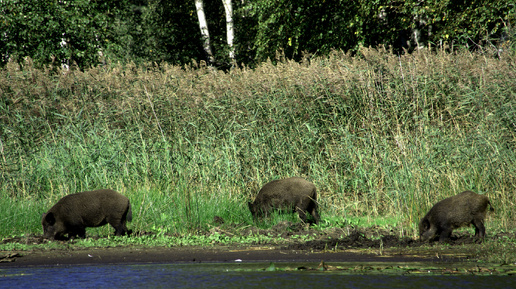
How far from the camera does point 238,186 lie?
34.5 feet

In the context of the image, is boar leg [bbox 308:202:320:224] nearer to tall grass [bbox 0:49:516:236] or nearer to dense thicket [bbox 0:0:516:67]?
tall grass [bbox 0:49:516:236]

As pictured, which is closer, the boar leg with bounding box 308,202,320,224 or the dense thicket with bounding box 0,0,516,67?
the boar leg with bounding box 308,202,320,224

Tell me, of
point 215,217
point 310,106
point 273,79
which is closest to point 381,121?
point 310,106

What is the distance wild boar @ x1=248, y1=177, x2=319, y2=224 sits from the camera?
9.31m

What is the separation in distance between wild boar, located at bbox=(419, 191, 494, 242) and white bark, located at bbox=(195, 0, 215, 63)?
1985cm

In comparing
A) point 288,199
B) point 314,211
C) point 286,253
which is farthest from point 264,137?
point 286,253

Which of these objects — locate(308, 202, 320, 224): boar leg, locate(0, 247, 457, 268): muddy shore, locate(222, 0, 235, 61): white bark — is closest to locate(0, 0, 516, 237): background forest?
locate(308, 202, 320, 224): boar leg

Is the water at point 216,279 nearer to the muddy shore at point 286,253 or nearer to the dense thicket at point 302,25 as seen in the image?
the muddy shore at point 286,253

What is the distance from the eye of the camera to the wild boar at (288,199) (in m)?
9.31

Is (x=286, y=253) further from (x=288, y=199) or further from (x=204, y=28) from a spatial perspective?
(x=204, y=28)

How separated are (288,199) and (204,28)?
1833 centimetres

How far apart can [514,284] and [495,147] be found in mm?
4367

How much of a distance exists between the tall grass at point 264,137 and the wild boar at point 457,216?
24.9 inches

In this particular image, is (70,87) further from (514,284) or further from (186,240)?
(514,284)
